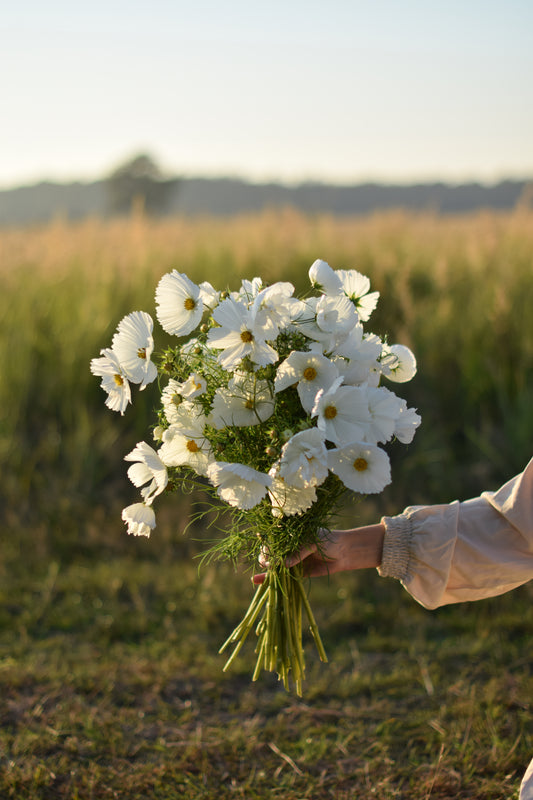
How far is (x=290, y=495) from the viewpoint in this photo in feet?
4.73

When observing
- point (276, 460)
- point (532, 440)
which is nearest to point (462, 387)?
Result: point (532, 440)

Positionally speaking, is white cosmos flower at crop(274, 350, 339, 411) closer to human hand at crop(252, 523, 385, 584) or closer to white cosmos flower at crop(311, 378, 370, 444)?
white cosmos flower at crop(311, 378, 370, 444)

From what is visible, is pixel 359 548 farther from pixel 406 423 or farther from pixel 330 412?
pixel 330 412

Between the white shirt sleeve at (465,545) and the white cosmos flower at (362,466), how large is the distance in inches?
18.4

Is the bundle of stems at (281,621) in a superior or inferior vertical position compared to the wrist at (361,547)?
inferior

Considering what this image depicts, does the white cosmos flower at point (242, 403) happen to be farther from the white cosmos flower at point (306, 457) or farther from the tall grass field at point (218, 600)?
the tall grass field at point (218, 600)

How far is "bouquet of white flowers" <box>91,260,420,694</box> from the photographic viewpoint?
135 centimetres

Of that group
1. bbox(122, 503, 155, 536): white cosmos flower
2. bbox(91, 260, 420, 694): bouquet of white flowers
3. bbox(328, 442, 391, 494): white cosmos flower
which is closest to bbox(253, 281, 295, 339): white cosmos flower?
bbox(91, 260, 420, 694): bouquet of white flowers

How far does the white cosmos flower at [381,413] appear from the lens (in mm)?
1391

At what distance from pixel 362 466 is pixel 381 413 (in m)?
0.11

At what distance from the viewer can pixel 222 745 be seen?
234 cm

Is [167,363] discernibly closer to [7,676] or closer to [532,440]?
[7,676]

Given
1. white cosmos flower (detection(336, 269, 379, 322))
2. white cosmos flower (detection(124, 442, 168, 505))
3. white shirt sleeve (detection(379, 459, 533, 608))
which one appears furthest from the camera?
white shirt sleeve (detection(379, 459, 533, 608))

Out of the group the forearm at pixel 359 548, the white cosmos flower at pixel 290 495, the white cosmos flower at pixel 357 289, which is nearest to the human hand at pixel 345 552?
the forearm at pixel 359 548
